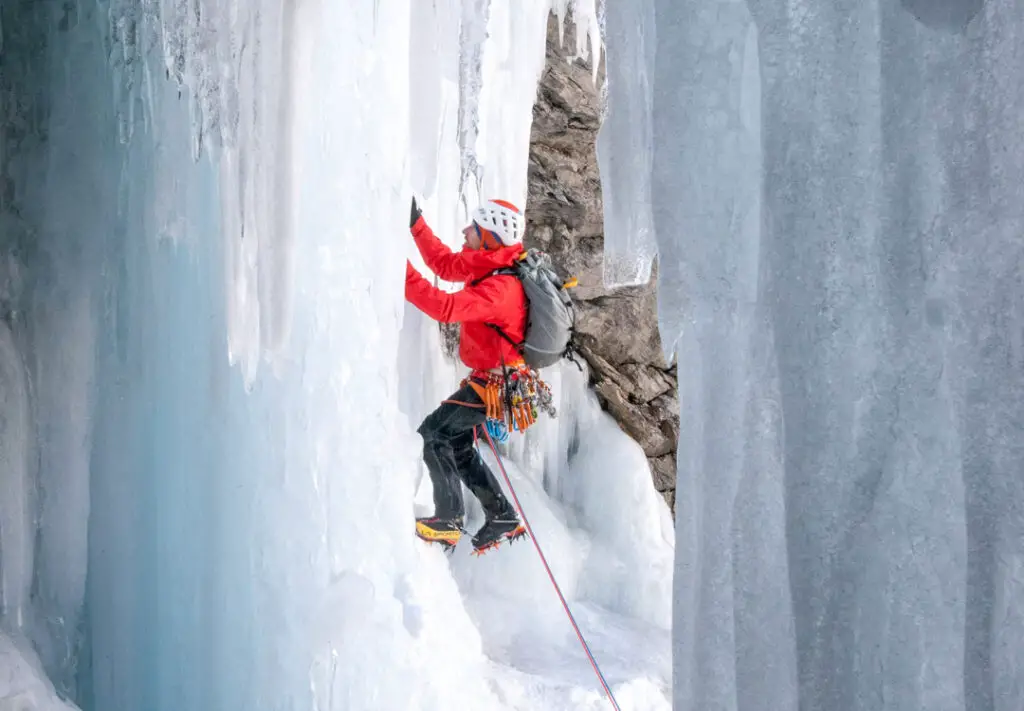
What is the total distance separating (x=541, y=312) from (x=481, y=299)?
0.34 m

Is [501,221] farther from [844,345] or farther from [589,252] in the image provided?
[844,345]

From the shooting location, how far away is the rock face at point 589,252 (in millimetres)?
5684

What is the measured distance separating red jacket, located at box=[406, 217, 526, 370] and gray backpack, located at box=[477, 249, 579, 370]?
0.11ft

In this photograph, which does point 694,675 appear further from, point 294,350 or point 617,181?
point 294,350

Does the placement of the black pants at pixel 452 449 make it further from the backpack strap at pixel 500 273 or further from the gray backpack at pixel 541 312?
the backpack strap at pixel 500 273

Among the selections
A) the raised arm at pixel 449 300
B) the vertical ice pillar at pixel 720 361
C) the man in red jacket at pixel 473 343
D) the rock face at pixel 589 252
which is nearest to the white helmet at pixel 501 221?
the man in red jacket at pixel 473 343

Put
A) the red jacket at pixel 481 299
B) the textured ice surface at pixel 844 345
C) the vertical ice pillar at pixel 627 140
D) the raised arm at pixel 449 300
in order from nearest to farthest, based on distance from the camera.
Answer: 1. the textured ice surface at pixel 844 345
2. the vertical ice pillar at pixel 627 140
3. the raised arm at pixel 449 300
4. the red jacket at pixel 481 299

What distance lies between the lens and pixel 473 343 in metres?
3.87

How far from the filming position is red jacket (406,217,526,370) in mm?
3515

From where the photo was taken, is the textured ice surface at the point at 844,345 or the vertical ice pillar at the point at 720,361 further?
the vertical ice pillar at the point at 720,361

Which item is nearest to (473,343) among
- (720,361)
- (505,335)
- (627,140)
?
(505,335)

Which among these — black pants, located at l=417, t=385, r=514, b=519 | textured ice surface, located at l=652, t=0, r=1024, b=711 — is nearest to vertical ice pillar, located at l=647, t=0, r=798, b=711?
textured ice surface, located at l=652, t=0, r=1024, b=711

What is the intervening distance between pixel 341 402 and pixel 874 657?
5.75 ft

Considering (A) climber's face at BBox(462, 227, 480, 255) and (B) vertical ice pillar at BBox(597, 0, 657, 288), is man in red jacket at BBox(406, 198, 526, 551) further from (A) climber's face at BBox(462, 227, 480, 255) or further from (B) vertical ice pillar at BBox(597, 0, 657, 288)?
(B) vertical ice pillar at BBox(597, 0, 657, 288)
